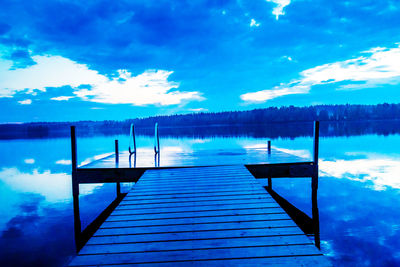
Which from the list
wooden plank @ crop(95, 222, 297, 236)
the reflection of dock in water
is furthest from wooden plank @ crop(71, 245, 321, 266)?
wooden plank @ crop(95, 222, 297, 236)

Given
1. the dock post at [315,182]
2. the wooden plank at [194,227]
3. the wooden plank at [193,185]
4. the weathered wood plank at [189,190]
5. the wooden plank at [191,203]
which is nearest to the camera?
the wooden plank at [194,227]

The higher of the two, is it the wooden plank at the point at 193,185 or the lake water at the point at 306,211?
the wooden plank at the point at 193,185

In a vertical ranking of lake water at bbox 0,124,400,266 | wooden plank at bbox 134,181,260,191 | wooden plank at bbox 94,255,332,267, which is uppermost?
wooden plank at bbox 94,255,332,267

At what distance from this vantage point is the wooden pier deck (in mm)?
2359

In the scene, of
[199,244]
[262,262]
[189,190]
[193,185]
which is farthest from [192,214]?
[193,185]

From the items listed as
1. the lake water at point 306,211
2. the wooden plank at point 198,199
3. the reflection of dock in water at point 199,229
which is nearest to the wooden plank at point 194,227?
the reflection of dock in water at point 199,229

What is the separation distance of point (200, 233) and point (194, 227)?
184 millimetres

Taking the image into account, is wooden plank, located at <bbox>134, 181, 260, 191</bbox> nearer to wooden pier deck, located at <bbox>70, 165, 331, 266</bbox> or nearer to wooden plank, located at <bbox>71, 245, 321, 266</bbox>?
wooden pier deck, located at <bbox>70, 165, 331, 266</bbox>

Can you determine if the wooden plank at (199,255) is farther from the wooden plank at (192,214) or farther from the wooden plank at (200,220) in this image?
the wooden plank at (192,214)

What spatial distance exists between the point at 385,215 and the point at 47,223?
10.7 m

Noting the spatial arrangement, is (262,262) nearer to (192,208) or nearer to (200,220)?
(200,220)

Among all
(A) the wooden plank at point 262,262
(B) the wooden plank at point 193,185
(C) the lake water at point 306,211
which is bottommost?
(C) the lake water at point 306,211

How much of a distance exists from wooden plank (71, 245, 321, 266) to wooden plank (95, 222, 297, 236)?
470 mm

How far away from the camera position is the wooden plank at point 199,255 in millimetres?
2357
